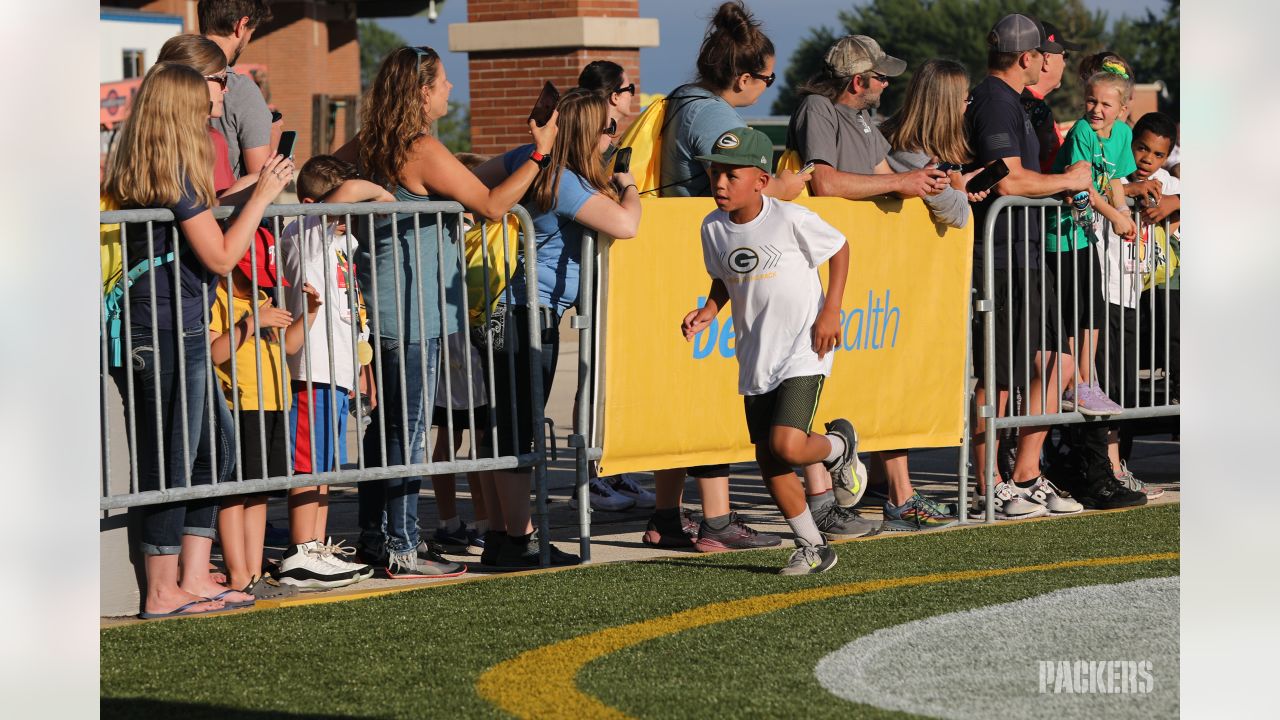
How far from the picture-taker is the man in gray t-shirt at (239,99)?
22.5ft

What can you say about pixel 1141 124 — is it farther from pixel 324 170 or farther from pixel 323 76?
pixel 323 76

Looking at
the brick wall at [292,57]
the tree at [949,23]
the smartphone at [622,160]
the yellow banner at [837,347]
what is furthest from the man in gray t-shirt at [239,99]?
the tree at [949,23]

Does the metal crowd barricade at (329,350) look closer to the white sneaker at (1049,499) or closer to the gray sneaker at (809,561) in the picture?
the gray sneaker at (809,561)

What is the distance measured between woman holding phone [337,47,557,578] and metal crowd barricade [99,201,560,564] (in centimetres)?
2

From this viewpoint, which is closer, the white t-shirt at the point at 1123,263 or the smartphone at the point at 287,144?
the smartphone at the point at 287,144

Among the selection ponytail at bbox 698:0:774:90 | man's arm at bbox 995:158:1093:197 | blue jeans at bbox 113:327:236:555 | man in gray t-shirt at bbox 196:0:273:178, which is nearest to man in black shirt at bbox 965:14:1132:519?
man's arm at bbox 995:158:1093:197

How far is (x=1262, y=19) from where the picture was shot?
Answer: 129 inches

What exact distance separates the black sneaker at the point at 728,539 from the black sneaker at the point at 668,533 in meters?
0.07

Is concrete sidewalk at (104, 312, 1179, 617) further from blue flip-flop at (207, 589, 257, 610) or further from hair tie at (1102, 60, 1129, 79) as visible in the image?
hair tie at (1102, 60, 1129, 79)

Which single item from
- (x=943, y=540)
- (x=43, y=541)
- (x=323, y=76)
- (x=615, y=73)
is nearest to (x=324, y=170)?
(x=615, y=73)

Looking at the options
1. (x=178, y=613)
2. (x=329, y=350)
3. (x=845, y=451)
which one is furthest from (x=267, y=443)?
(x=845, y=451)

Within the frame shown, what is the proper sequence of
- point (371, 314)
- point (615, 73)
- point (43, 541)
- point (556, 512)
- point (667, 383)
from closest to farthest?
point (43, 541) < point (371, 314) < point (667, 383) < point (615, 73) < point (556, 512)

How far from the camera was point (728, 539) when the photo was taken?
693 cm

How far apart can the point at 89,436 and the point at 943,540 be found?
4421mm
